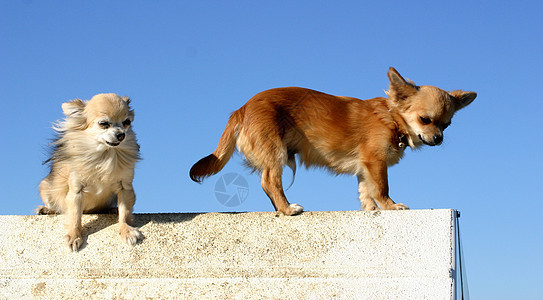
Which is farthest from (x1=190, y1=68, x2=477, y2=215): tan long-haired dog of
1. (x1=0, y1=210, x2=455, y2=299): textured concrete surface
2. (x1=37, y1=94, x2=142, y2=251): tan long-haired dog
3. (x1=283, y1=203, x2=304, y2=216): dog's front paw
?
(x1=37, y1=94, x2=142, y2=251): tan long-haired dog

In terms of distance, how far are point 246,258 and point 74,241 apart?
48.7 inches

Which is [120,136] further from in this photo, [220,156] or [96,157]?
[220,156]

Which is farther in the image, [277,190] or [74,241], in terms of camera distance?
[277,190]

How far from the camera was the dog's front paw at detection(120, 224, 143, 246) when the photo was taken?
4.12m

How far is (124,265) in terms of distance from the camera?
157 inches

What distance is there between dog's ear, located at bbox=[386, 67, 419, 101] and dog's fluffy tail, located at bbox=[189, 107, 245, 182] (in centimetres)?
126

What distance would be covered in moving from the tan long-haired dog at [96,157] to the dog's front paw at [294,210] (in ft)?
3.48

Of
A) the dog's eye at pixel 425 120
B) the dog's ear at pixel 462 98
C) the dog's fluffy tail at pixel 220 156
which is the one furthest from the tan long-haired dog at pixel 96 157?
the dog's ear at pixel 462 98

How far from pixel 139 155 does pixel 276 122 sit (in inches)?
41.9

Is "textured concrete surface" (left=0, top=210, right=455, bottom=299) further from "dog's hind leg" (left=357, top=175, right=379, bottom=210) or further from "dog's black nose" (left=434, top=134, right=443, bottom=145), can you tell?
"dog's black nose" (left=434, top=134, right=443, bottom=145)

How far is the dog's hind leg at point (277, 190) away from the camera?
4.32 meters

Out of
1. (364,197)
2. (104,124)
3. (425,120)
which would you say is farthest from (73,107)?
(425,120)

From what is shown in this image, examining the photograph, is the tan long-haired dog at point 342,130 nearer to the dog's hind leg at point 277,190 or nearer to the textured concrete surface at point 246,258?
the dog's hind leg at point 277,190

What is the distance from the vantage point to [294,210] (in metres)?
4.29
